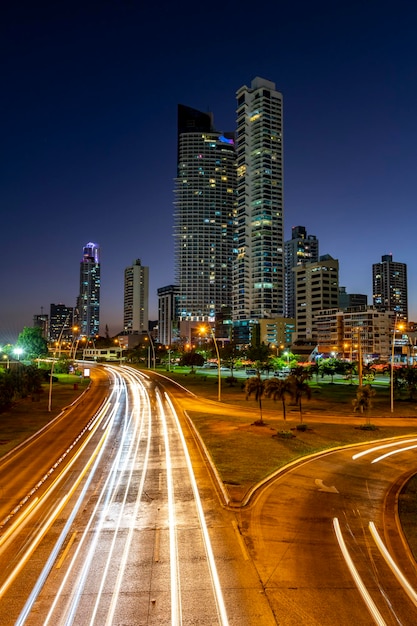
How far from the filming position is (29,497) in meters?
22.2

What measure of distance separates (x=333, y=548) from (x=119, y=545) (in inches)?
316

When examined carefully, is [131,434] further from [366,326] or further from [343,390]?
[366,326]

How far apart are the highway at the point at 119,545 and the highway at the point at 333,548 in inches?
36.2

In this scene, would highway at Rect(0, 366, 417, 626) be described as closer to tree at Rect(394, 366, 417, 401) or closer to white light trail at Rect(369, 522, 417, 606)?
white light trail at Rect(369, 522, 417, 606)

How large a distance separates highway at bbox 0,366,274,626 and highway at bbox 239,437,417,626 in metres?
0.92

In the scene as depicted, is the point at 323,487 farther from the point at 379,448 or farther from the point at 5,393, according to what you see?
the point at 5,393

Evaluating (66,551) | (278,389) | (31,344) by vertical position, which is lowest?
(66,551)

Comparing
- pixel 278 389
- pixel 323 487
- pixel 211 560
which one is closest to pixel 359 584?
pixel 211 560

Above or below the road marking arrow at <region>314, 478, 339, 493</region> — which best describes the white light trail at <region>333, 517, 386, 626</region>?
above

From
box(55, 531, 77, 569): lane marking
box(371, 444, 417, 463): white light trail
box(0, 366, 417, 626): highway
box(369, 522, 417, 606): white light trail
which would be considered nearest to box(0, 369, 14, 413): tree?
box(0, 366, 417, 626): highway

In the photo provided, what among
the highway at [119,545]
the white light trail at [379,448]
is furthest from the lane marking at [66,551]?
the white light trail at [379,448]

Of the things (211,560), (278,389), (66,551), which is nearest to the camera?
(211,560)

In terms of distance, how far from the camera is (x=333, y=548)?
16.3 metres

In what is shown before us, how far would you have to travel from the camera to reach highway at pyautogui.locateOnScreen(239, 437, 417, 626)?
12.5 meters
